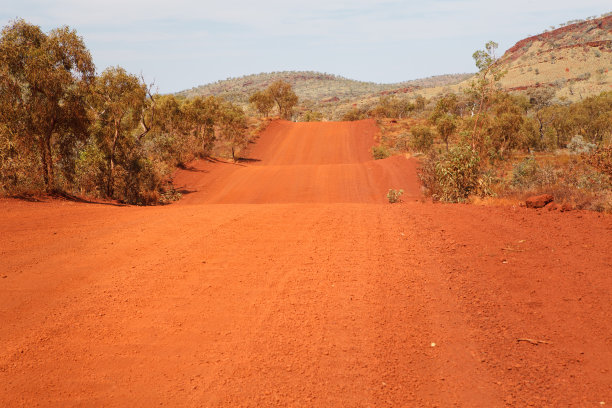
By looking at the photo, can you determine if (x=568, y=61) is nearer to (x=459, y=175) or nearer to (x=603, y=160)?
(x=603, y=160)

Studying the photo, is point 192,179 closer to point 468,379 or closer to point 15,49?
point 15,49

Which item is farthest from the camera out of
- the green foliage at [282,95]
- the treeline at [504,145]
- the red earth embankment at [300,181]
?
the green foliage at [282,95]

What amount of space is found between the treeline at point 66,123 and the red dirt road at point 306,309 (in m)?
3.33

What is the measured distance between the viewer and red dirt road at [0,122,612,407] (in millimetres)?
3475

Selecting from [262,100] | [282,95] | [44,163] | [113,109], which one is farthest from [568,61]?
[44,163]

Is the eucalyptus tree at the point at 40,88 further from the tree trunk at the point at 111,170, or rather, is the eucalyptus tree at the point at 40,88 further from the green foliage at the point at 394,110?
the green foliage at the point at 394,110

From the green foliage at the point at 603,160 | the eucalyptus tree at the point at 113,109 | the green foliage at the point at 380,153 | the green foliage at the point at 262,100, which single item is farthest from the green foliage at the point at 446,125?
the green foliage at the point at 262,100

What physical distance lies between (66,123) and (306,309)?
10326mm

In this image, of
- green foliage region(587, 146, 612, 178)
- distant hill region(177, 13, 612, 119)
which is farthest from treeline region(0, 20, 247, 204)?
distant hill region(177, 13, 612, 119)

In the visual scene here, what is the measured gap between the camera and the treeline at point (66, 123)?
10680 mm

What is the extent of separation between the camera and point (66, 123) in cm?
1184

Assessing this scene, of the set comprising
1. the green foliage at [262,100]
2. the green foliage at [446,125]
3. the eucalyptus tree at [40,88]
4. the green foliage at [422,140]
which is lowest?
the green foliage at [422,140]

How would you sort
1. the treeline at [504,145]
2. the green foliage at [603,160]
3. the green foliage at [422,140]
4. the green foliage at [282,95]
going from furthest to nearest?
the green foliage at [282,95]
the green foliage at [422,140]
the treeline at [504,145]
the green foliage at [603,160]

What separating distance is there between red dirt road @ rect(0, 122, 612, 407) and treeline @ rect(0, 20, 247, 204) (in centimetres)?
333
